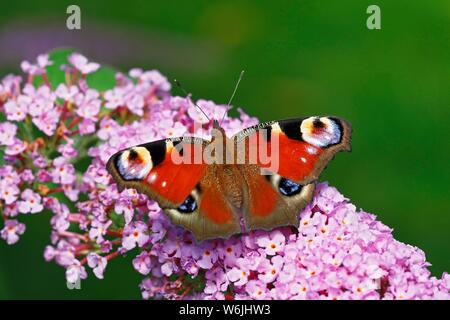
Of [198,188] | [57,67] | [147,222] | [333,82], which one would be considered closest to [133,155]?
[198,188]

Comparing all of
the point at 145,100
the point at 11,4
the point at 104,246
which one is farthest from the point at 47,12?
the point at 104,246

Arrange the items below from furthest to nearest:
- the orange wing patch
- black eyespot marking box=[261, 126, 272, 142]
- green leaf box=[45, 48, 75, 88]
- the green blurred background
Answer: the green blurred background < green leaf box=[45, 48, 75, 88] < black eyespot marking box=[261, 126, 272, 142] < the orange wing patch

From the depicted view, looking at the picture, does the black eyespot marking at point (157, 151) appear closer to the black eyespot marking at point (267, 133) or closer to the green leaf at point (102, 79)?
the black eyespot marking at point (267, 133)

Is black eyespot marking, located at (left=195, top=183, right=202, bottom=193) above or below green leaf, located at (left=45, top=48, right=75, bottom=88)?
below

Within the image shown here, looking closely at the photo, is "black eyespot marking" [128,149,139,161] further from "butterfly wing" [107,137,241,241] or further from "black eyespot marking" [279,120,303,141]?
"black eyespot marking" [279,120,303,141]

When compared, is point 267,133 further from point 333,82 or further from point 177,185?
point 333,82

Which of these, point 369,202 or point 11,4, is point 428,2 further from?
point 11,4

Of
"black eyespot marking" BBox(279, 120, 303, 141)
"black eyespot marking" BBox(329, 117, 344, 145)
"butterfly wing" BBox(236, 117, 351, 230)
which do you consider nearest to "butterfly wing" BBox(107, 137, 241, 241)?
"butterfly wing" BBox(236, 117, 351, 230)
